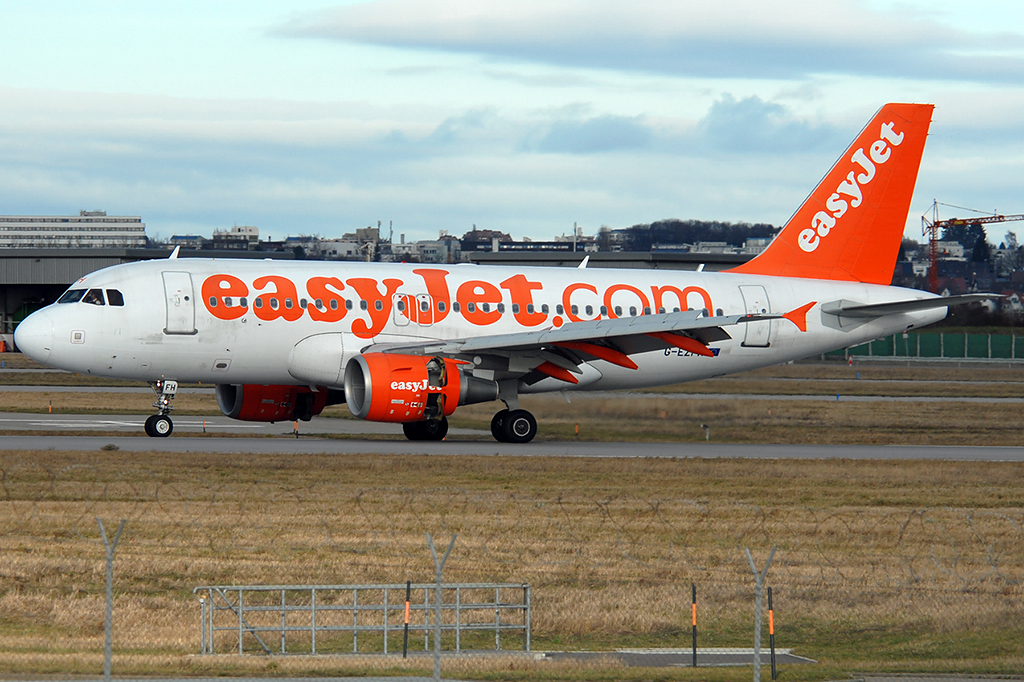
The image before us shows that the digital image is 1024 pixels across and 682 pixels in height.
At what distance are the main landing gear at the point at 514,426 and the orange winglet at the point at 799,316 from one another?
892cm

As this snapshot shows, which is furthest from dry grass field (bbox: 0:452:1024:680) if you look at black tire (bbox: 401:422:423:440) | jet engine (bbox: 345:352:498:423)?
black tire (bbox: 401:422:423:440)

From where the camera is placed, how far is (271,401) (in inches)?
1330

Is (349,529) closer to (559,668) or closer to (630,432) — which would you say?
(559,668)

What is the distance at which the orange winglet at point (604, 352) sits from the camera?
32312 millimetres

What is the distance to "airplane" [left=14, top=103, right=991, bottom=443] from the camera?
31031 mm

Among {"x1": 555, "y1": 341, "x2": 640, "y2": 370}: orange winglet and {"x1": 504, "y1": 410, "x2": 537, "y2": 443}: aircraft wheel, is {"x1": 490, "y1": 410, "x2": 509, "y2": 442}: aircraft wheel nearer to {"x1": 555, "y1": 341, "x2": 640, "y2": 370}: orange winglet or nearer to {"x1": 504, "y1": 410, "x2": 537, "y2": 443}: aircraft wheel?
{"x1": 504, "y1": 410, "x2": 537, "y2": 443}: aircraft wheel

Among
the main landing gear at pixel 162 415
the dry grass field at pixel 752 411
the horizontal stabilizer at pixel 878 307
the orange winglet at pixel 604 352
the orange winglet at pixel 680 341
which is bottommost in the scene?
the dry grass field at pixel 752 411

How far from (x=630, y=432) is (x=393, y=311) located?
7.18 meters

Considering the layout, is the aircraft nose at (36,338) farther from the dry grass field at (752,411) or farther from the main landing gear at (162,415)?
the dry grass field at (752,411)

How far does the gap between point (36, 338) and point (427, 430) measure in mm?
10428

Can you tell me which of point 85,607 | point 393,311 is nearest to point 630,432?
point 393,311

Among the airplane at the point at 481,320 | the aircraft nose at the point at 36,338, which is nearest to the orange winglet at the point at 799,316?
the airplane at the point at 481,320

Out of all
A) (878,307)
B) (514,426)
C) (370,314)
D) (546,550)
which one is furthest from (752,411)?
(546,550)

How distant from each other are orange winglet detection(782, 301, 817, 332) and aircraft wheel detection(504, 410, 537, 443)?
8943 millimetres
